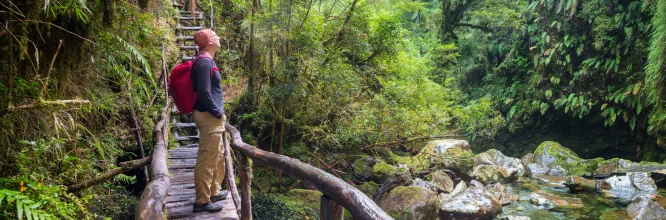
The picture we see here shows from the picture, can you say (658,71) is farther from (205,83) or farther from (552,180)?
(205,83)

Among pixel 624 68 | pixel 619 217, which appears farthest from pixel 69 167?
pixel 624 68

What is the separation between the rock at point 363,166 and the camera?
934 cm

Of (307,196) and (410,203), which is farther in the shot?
(307,196)

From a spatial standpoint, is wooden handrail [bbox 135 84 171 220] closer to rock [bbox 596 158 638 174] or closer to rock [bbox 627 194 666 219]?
rock [bbox 627 194 666 219]

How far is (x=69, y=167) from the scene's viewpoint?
3355 millimetres

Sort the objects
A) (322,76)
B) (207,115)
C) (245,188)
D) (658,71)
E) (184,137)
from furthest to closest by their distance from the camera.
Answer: (658,71)
(322,76)
(184,137)
(245,188)
(207,115)

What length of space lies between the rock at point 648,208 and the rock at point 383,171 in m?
4.82

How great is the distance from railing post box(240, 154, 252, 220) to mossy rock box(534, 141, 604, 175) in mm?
12190

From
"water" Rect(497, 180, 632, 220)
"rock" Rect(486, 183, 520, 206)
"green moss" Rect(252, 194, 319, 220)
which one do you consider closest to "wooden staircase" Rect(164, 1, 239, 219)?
"green moss" Rect(252, 194, 319, 220)

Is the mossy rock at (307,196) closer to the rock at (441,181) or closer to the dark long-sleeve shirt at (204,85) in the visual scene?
the rock at (441,181)

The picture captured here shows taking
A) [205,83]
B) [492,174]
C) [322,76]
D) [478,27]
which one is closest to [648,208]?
[492,174]

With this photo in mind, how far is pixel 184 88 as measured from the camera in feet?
11.5

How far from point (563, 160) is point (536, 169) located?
3.12 feet

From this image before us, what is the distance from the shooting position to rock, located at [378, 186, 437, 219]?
730 cm
